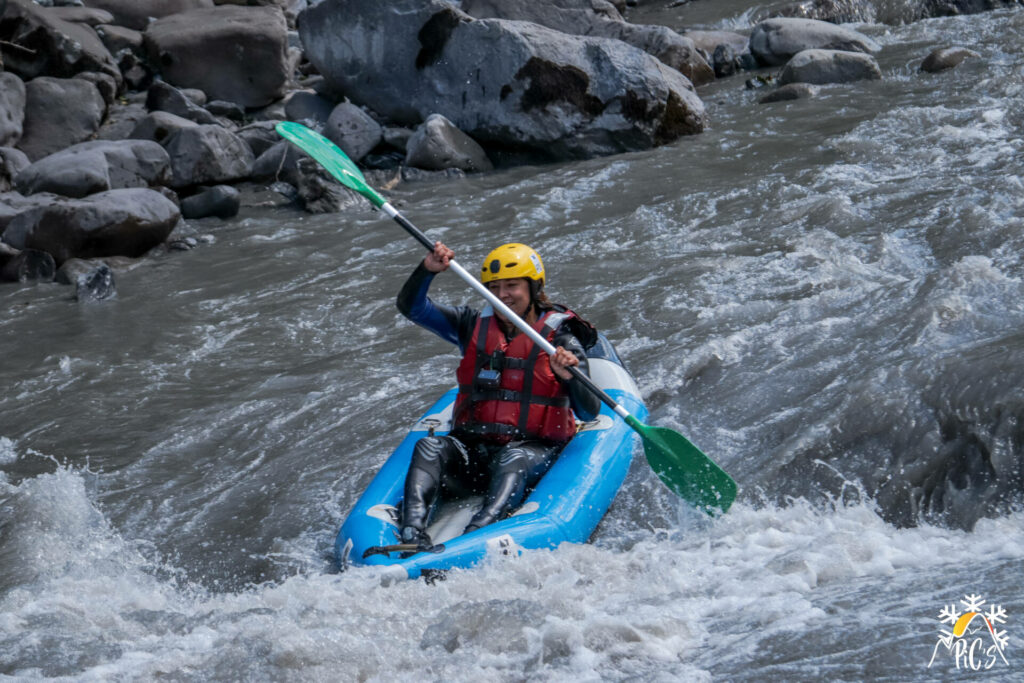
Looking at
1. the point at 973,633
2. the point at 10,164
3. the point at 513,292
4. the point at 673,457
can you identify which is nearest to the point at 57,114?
the point at 10,164

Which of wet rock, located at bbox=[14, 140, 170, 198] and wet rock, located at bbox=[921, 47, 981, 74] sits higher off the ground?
wet rock, located at bbox=[921, 47, 981, 74]

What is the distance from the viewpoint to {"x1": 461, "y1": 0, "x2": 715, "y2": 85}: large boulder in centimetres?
1319

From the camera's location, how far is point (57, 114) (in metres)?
11.2

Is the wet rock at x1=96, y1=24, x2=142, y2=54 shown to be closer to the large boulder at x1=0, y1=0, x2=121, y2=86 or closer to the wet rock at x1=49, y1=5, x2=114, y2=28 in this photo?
the wet rock at x1=49, y1=5, x2=114, y2=28

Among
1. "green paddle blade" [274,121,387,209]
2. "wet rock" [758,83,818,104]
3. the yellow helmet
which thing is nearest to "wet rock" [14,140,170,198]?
"green paddle blade" [274,121,387,209]

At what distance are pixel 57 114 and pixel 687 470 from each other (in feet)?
30.3

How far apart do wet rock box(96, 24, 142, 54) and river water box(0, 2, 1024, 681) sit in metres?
4.98

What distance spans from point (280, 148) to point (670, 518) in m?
7.74

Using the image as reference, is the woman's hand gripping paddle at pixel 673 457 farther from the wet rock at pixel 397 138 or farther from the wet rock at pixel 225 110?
the wet rock at pixel 225 110

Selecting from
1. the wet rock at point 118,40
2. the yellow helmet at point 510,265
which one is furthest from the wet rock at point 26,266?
the wet rock at point 118,40

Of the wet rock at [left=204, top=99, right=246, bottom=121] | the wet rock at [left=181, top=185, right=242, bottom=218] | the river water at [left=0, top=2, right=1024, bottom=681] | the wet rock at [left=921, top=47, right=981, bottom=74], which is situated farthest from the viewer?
the wet rock at [left=204, top=99, right=246, bottom=121]

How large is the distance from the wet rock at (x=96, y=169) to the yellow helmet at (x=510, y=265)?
19.8ft

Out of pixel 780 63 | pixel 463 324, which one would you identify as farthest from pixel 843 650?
pixel 780 63

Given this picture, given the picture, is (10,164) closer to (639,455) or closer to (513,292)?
(513,292)
